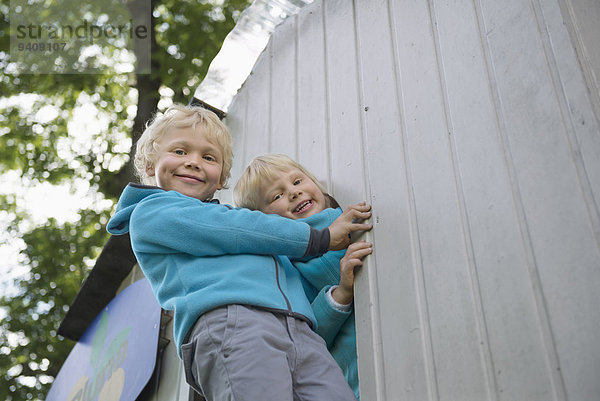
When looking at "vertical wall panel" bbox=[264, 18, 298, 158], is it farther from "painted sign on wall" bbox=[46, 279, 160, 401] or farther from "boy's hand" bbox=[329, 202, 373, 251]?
"painted sign on wall" bbox=[46, 279, 160, 401]

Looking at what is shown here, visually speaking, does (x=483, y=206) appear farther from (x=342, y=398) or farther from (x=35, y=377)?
(x=35, y=377)

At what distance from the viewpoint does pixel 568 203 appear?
1.60 m

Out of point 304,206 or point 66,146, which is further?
point 66,146

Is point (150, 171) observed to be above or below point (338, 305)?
above

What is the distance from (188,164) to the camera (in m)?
2.55

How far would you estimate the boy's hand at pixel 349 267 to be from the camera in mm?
2150

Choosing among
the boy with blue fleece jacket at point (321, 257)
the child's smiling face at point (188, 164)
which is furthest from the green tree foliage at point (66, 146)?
the boy with blue fleece jacket at point (321, 257)

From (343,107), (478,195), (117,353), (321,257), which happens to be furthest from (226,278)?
(117,353)

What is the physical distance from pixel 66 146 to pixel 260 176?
7.61m

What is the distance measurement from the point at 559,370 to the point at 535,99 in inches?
31.1

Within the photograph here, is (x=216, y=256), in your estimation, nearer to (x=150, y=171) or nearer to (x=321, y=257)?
(x=321, y=257)

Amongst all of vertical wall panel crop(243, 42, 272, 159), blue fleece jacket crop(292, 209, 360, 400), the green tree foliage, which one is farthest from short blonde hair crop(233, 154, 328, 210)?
the green tree foliage

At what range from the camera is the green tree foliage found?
834cm

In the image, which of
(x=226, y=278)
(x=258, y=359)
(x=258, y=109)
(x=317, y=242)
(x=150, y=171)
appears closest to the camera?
(x=258, y=359)
